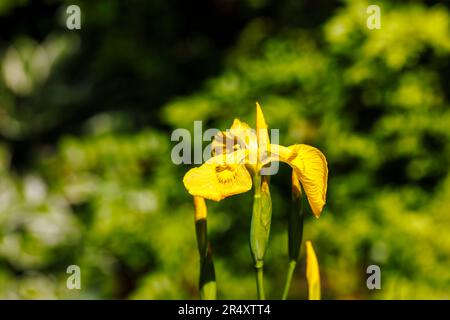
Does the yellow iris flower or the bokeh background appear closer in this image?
the yellow iris flower

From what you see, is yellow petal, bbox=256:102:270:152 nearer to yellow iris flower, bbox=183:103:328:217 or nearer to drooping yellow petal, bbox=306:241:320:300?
yellow iris flower, bbox=183:103:328:217

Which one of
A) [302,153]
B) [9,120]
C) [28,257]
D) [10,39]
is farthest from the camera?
[10,39]

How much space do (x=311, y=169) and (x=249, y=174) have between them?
3.1 inches

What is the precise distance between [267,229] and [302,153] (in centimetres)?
11

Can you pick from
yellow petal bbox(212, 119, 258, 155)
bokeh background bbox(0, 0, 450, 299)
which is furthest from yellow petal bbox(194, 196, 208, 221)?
bokeh background bbox(0, 0, 450, 299)

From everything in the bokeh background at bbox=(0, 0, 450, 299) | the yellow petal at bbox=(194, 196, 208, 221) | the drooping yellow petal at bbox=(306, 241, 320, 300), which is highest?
the bokeh background at bbox=(0, 0, 450, 299)

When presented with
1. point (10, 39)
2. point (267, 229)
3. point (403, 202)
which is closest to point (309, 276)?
point (267, 229)

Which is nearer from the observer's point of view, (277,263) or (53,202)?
(277,263)

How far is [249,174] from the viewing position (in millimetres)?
789

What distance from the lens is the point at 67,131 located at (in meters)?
2.83

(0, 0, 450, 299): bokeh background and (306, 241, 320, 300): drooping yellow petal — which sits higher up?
(0, 0, 450, 299): bokeh background

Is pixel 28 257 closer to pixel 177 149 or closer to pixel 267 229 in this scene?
pixel 177 149

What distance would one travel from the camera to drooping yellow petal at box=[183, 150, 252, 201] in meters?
0.75

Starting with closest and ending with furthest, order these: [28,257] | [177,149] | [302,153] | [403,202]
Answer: [302,153] < [403,202] < [177,149] < [28,257]
